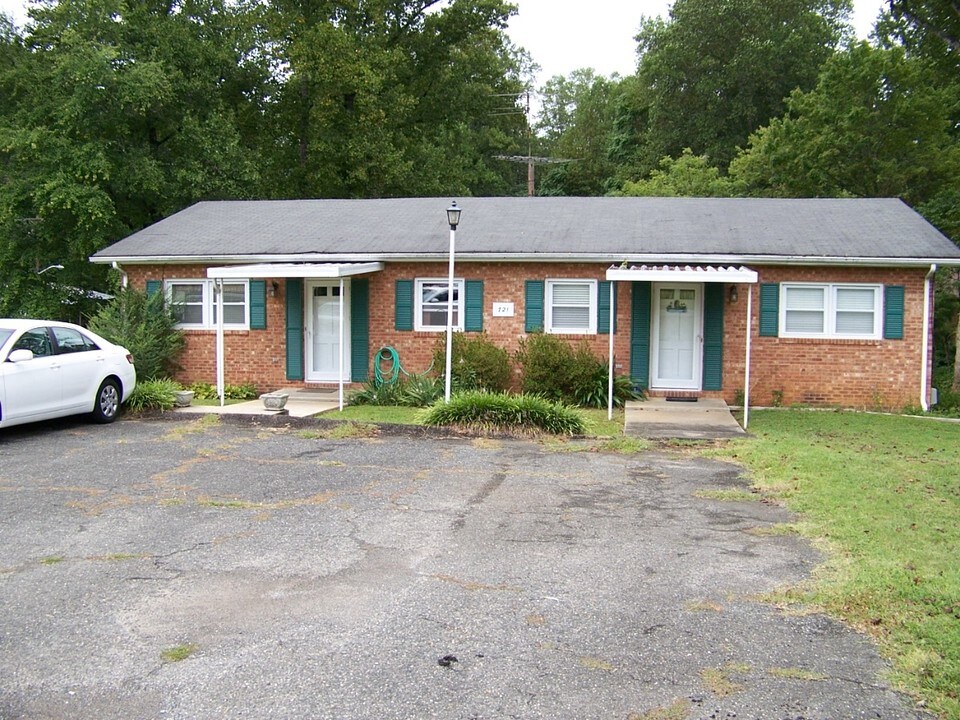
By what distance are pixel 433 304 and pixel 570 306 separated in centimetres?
→ 251

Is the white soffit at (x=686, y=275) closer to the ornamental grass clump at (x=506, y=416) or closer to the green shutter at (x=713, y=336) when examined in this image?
the green shutter at (x=713, y=336)

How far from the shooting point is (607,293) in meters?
15.5

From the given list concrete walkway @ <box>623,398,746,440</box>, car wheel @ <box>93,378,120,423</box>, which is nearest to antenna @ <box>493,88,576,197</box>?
concrete walkway @ <box>623,398,746,440</box>

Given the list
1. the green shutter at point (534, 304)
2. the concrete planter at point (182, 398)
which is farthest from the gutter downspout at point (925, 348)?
the concrete planter at point (182, 398)

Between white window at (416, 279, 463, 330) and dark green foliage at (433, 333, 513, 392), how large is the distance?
726 millimetres

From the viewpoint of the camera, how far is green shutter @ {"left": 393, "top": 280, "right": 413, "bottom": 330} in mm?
16125

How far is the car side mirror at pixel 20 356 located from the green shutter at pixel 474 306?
7342 millimetres

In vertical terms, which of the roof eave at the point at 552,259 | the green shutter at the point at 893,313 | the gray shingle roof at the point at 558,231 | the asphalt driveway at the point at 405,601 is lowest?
the asphalt driveway at the point at 405,601

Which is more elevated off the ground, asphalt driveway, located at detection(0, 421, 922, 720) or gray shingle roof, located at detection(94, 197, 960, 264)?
gray shingle roof, located at detection(94, 197, 960, 264)

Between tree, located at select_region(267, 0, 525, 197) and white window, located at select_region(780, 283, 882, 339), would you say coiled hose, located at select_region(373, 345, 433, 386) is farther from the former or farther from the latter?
tree, located at select_region(267, 0, 525, 197)

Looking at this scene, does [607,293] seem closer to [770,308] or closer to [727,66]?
[770,308]

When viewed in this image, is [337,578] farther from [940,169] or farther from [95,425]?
[940,169]

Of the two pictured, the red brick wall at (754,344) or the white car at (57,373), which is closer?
the white car at (57,373)

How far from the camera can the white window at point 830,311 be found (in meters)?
15.0
